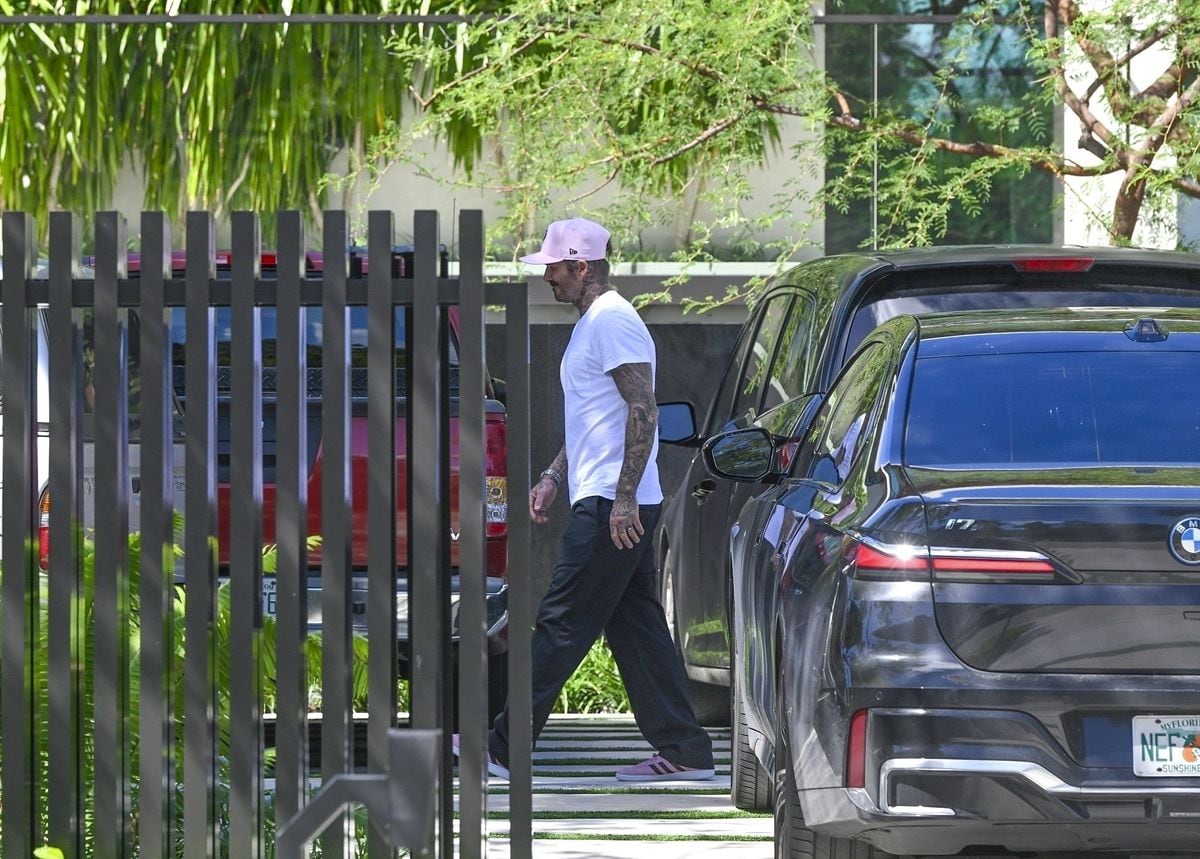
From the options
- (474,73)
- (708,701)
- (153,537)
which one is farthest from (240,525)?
(474,73)

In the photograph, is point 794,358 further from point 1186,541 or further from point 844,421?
point 1186,541

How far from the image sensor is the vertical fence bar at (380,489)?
455cm

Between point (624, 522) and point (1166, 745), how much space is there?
10.1ft

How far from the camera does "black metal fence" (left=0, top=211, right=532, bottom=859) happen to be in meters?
4.56

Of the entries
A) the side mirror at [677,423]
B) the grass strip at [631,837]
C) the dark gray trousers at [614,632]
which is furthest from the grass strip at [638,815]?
the side mirror at [677,423]

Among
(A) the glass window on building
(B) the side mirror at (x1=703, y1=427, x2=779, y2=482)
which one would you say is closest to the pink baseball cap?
(B) the side mirror at (x1=703, y1=427, x2=779, y2=482)

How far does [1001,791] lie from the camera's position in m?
4.36

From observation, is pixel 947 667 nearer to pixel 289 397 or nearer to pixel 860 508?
pixel 860 508

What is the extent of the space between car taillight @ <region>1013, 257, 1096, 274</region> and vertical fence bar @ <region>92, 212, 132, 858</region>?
309 cm

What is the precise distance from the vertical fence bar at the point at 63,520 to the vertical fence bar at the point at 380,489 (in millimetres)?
678

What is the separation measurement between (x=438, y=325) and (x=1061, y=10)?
647 centimetres

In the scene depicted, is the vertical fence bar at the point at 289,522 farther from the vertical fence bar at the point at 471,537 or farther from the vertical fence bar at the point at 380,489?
the vertical fence bar at the point at 471,537

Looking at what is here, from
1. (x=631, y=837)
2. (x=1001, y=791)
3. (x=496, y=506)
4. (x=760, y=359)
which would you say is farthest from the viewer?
(x=760, y=359)

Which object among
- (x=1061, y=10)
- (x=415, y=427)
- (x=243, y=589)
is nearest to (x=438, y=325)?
(x=415, y=427)
